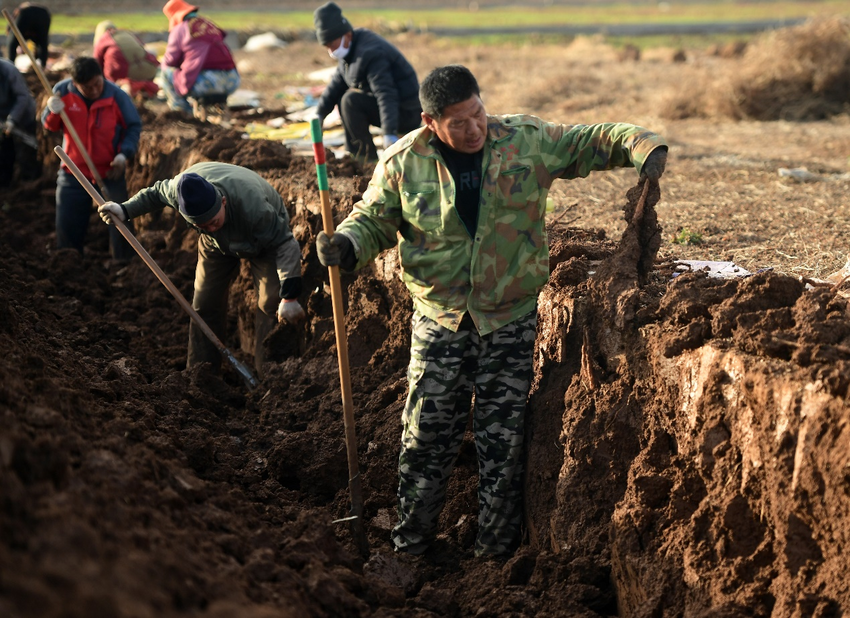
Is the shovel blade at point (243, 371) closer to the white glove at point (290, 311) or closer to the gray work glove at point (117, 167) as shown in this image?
the white glove at point (290, 311)

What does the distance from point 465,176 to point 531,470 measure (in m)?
1.61

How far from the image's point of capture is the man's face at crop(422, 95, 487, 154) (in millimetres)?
4055

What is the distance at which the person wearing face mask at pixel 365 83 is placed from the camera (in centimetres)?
805

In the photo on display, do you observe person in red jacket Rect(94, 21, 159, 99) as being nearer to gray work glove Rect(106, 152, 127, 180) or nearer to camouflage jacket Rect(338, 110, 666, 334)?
gray work glove Rect(106, 152, 127, 180)

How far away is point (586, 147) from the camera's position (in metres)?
4.30

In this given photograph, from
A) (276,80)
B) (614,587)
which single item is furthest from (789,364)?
(276,80)

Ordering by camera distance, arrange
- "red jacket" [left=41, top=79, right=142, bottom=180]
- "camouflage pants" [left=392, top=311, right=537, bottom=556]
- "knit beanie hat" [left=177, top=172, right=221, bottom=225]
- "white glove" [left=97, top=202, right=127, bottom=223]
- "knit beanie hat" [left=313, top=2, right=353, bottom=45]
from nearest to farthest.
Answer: "camouflage pants" [left=392, top=311, right=537, bottom=556], "knit beanie hat" [left=177, top=172, right=221, bottom=225], "white glove" [left=97, top=202, right=127, bottom=223], "knit beanie hat" [left=313, top=2, right=353, bottom=45], "red jacket" [left=41, top=79, right=142, bottom=180]

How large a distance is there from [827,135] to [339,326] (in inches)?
367

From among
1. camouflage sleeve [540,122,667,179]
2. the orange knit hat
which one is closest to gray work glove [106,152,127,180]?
the orange knit hat

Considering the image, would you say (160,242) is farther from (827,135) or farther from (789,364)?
(827,135)

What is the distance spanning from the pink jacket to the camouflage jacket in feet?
22.6

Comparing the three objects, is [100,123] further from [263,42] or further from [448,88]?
[263,42]

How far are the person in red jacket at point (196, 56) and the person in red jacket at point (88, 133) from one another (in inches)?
79.6

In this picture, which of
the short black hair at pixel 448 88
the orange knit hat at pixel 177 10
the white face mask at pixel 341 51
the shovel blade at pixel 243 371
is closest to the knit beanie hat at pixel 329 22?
the white face mask at pixel 341 51
